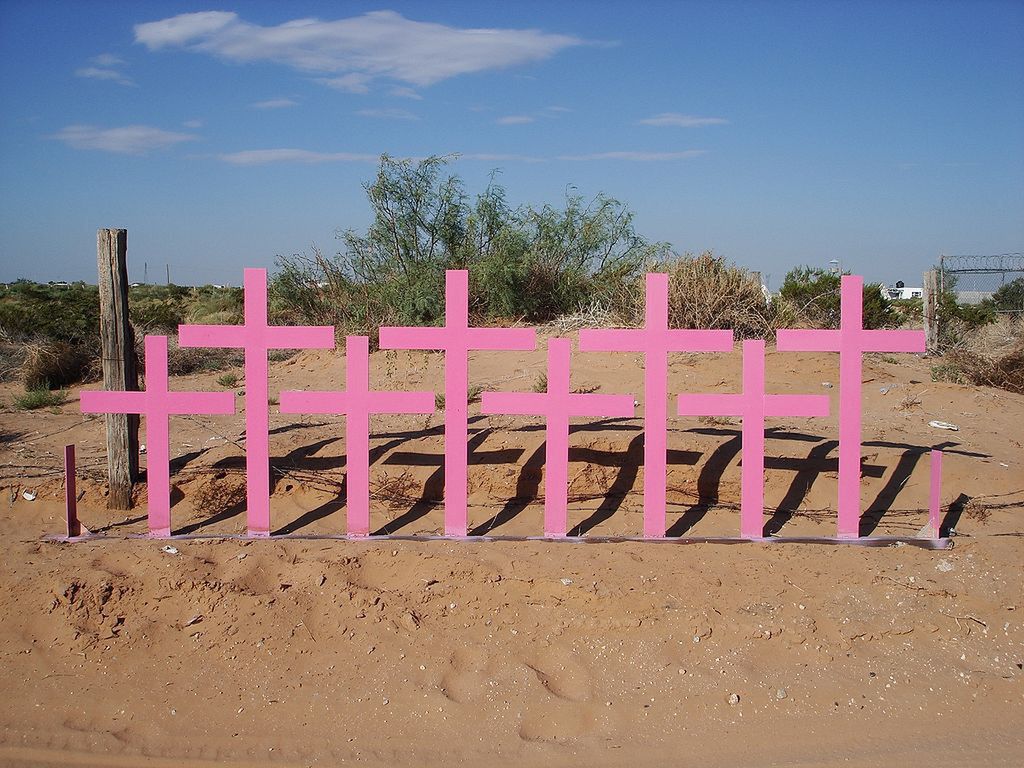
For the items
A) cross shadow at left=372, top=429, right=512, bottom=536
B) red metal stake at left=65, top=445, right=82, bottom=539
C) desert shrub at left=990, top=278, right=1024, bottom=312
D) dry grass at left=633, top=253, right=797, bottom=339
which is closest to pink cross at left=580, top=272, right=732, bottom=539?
cross shadow at left=372, top=429, right=512, bottom=536

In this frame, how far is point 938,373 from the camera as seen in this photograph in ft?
33.4

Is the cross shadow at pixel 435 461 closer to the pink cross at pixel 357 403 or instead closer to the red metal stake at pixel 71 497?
the pink cross at pixel 357 403

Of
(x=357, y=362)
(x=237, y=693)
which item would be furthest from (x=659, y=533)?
(x=237, y=693)

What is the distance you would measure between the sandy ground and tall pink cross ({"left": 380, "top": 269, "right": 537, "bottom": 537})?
301 mm

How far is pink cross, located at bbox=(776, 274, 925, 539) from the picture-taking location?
4.82 m

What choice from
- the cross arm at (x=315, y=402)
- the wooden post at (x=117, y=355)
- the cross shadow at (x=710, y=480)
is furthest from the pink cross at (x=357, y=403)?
the cross shadow at (x=710, y=480)

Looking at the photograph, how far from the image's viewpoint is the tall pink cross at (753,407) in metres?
4.78

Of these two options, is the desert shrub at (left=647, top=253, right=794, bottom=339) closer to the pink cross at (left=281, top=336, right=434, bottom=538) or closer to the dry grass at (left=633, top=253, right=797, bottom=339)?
the dry grass at (left=633, top=253, right=797, bottom=339)

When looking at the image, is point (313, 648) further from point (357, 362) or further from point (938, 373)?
point (938, 373)

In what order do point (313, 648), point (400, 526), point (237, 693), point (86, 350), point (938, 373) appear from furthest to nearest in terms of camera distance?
1. point (86, 350)
2. point (938, 373)
3. point (400, 526)
4. point (313, 648)
5. point (237, 693)

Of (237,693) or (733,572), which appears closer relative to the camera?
(237,693)

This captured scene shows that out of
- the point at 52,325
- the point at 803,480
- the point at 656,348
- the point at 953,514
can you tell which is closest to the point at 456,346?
the point at 656,348

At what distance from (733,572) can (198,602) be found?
9.23 feet

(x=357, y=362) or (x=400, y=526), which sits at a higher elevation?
(x=357, y=362)
